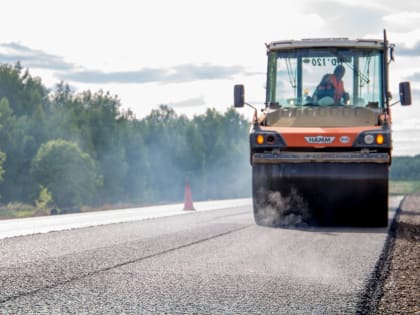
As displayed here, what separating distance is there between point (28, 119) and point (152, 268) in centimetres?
6384

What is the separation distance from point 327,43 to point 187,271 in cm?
718

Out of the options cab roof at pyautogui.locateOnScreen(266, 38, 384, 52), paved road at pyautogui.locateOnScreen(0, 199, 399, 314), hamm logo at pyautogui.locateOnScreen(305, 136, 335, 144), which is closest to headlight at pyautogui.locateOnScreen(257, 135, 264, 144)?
hamm logo at pyautogui.locateOnScreen(305, 136, 335, 144)

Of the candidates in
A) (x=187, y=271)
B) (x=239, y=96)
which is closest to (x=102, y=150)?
(x=239, y=96)

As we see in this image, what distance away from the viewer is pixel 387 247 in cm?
980

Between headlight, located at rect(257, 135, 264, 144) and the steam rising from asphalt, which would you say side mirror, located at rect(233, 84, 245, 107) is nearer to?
headlight, located at rect(257, 135, 264, 144)

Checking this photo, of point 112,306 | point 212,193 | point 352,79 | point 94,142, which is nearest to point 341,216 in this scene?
point 352,79

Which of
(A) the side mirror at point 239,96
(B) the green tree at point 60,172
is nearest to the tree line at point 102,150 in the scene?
(B) the green tree at point 60,172

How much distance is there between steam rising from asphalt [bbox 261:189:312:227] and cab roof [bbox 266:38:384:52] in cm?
278

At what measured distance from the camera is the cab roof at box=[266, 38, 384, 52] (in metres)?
13.0

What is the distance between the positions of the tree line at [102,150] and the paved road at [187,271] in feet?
152

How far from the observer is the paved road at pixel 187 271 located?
5441 millimetres

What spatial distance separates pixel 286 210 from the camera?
12.8 meters

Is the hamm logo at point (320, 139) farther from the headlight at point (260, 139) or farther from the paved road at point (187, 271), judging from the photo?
the paved road at point (187, 271)

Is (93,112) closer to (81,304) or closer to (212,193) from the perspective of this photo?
(212,193)
